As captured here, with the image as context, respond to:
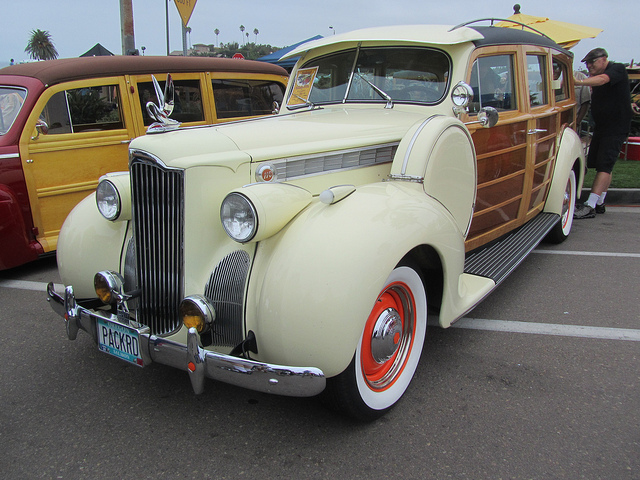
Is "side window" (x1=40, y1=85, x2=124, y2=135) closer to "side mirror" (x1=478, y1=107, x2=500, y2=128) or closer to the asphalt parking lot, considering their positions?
the asphalt parking lot

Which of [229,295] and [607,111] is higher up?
[607,111]

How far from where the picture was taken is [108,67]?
5008 millimetres

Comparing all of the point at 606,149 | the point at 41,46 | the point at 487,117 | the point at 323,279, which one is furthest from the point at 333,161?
the point at 41,46

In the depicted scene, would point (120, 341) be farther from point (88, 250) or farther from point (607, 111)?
point (607, 111)

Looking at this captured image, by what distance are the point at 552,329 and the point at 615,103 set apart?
12.3ft

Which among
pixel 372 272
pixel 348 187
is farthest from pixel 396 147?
pixel 372 272

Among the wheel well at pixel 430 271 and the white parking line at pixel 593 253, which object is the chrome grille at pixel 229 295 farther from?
the white parking line at pixel 593 253

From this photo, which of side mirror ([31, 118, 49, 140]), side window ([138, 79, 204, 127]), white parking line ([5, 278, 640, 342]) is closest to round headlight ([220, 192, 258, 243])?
white parking line ([5, 278, 640, 342])

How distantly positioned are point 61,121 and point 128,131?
64 centimetres

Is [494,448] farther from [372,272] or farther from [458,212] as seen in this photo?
[458,212]

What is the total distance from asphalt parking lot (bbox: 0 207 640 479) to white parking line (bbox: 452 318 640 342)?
0.04ft

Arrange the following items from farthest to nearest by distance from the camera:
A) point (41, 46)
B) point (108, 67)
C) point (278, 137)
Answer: point (41, 46) < point (108, 67) < point (278, 137)

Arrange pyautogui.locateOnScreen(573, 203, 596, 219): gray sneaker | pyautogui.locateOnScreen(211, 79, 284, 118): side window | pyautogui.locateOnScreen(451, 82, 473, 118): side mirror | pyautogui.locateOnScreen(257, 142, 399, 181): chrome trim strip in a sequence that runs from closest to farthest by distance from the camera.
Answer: pyautogui.locateOnScreen(257, 142, 399, 181): chrome trim strip, pyautogui.locateOnScreen(451, 82, 473, 118): side mirror, pyautogui.locateOnScreen(573, 203, 596, 219): gray sneaker, pyautogui.locateOnScreen(211, 79, 284, 118): side window

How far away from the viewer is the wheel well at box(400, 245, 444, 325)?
7.97 feet
